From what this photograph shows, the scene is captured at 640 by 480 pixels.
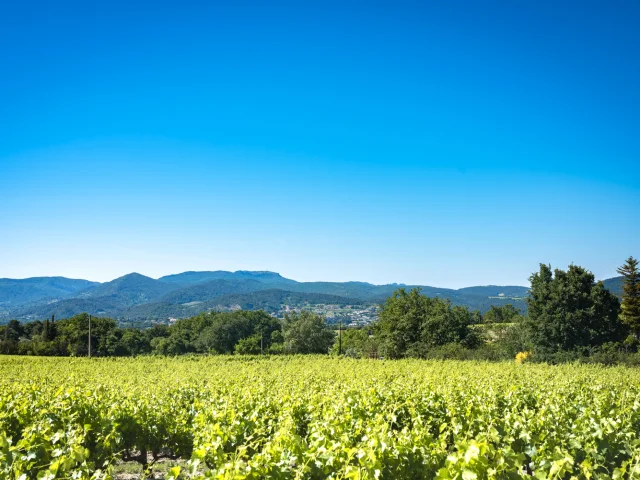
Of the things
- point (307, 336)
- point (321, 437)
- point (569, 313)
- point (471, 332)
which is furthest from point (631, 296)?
point (321, 437)

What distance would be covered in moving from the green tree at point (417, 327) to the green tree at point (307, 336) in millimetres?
12439

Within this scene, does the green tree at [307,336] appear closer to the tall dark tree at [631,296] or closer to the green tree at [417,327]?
the green tree at [417,327]

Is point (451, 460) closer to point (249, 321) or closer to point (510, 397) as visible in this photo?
point (510, 397)

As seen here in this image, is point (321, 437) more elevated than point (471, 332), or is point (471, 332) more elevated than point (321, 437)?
point (321, 437)

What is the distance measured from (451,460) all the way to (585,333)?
138 feet

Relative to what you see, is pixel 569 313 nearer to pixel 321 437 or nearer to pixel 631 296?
pixel 631 296

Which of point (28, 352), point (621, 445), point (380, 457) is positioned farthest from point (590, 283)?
point (28, 352)

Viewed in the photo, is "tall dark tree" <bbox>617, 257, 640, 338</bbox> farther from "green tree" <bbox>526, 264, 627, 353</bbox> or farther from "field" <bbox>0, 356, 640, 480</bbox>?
"field" <bbox>0, 356, 640, 480</bbox>

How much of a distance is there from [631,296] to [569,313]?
8758 millimetres

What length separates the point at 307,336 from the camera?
63344 millimetres

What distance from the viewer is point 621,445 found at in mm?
6551

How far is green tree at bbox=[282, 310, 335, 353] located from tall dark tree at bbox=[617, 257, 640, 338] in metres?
35.5

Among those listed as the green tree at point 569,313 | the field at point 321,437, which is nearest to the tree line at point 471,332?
the green tree at point 569,313

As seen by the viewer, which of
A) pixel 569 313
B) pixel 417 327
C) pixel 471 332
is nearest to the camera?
pixel 569 313
